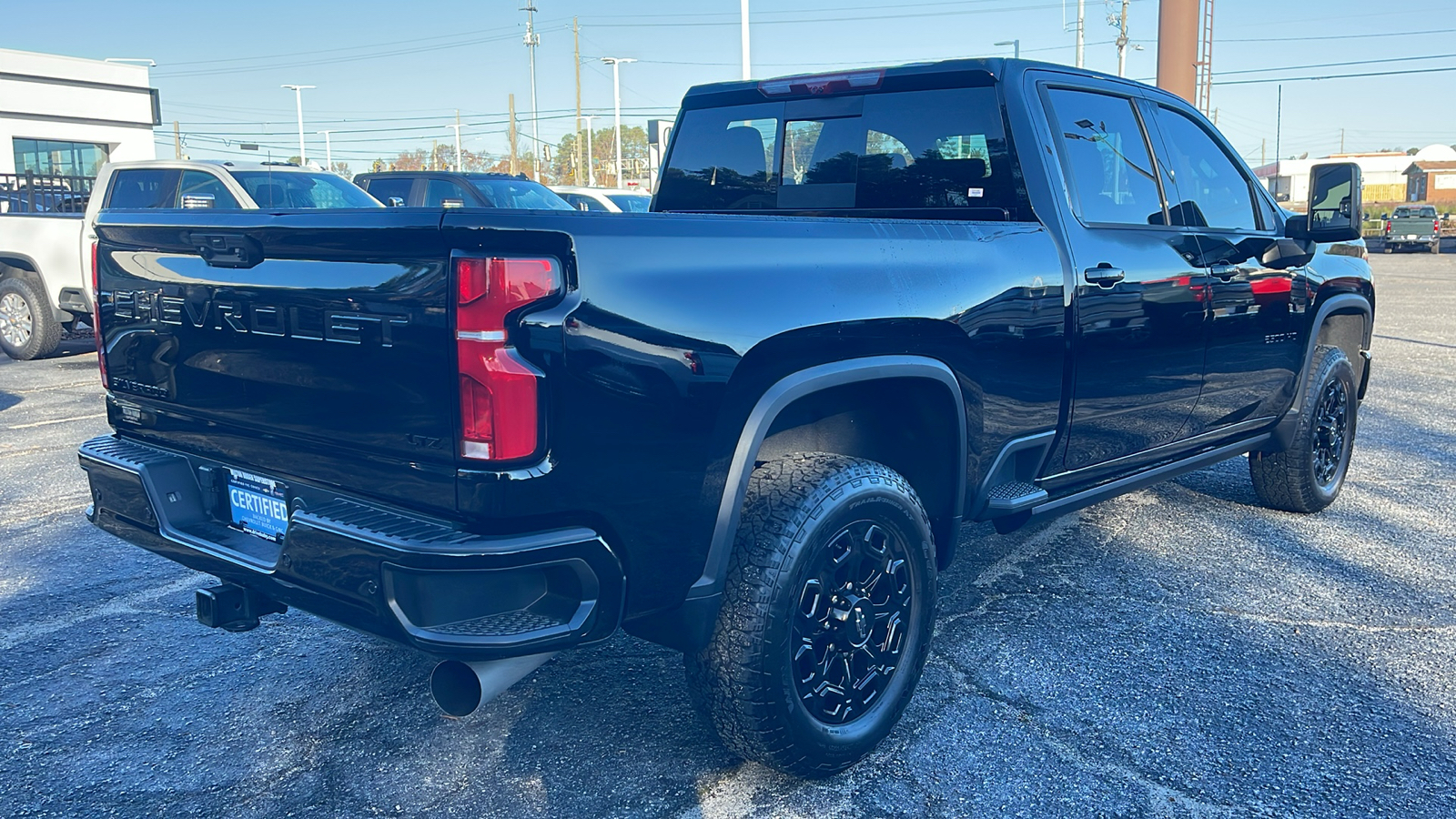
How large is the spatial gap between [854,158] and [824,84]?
12.4 inches

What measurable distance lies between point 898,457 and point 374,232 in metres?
1.74

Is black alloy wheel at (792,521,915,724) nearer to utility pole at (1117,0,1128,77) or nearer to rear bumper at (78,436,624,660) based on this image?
rear bumper at (78,436,624,660)

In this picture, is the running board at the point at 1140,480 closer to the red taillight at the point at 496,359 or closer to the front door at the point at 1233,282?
the front door at the point at 1233,282

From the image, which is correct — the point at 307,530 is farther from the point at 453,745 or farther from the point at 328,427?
the point at 453,745

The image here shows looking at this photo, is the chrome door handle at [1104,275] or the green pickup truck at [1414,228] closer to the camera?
the chrome door handle at [1104,275]

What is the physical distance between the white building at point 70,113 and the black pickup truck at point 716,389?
2990 centimetres

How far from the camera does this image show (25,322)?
11430 millimetres

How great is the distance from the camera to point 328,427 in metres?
2.61

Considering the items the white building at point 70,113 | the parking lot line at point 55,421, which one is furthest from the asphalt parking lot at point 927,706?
the white building at point 70,113

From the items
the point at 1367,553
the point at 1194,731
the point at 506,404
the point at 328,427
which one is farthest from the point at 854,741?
the point at 1367,553

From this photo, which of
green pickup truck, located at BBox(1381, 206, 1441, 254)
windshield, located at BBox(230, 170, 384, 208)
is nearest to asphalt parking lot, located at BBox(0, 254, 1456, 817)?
windshield, located at BBox(230, 170, 384, 208)

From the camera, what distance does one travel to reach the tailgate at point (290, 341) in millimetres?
2363

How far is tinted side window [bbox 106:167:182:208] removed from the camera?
34.3 feet

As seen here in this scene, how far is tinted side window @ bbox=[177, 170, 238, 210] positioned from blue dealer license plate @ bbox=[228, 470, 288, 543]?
7976 millimetres
